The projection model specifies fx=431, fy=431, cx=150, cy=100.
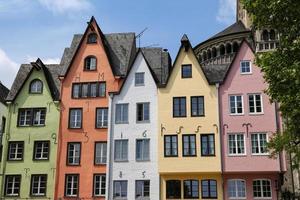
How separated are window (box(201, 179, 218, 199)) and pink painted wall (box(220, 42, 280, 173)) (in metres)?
1.64

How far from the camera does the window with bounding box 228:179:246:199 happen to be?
117 ft

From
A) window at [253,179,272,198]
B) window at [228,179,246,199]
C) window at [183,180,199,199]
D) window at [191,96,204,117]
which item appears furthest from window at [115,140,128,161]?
window at [253,179,272,198]

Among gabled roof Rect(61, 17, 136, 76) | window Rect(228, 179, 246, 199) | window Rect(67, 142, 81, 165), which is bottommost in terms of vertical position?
window Rect(228, 179, 246, 199)

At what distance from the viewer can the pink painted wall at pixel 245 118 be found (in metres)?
35.3

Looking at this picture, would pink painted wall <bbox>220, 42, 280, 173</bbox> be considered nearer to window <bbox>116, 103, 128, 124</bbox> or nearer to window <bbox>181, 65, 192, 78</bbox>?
window <bbox>181, 65, 192, 78</bbox>

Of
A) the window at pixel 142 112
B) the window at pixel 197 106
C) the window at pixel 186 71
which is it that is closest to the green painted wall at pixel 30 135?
the window at pixel 142 112

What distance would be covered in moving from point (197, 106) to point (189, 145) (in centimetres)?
362

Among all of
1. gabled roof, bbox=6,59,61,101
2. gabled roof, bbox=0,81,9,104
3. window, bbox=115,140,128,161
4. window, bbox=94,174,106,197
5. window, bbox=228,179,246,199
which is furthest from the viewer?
gabled roof, bbox=0,81,9,104

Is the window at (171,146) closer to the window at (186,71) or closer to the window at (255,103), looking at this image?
the window at (186,71)

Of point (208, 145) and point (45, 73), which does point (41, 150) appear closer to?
point (45, 73)

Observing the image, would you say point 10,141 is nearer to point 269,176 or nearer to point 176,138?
point 176,138

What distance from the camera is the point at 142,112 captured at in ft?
130

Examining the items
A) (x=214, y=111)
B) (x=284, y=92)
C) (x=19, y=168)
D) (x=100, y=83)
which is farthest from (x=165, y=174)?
(x=284, y=92)

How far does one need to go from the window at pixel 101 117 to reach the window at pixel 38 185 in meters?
6.82
